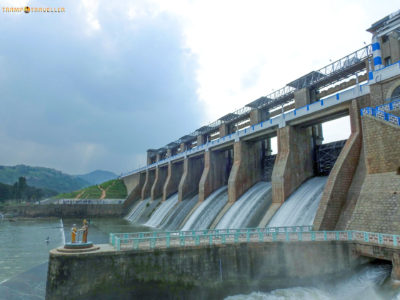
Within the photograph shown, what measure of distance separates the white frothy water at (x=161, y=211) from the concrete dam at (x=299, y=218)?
40.9 ft

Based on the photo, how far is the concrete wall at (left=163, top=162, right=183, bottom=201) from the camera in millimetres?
57188

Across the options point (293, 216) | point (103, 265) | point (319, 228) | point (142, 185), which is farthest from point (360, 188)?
point (142, 185)

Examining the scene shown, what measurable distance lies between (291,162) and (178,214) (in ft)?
69.1

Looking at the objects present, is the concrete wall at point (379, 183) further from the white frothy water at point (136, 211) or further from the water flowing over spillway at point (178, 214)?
the white frothy water at point (136, 211)

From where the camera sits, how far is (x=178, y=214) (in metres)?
43.3

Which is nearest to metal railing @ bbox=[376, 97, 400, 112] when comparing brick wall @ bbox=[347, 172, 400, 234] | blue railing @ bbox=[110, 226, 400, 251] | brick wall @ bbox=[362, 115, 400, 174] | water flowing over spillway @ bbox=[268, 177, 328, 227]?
brick wall @ bbox=[362, 115, 400, 174]

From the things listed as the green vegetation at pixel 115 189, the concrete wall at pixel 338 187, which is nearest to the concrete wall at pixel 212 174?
the concrete wall at pixel 338 187

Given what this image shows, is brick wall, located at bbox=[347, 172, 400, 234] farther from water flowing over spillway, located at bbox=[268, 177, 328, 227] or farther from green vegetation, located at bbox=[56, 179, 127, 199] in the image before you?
green vegetation, located at bbox=[56, 179, 127, 199]

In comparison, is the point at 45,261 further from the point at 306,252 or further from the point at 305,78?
the point at 305,78

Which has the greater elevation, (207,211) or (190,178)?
(190,178)

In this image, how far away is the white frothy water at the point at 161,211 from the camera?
47.4 meters

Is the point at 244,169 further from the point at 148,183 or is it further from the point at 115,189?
the point at 115,189

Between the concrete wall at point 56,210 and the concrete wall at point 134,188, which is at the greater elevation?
the concrete wall at point 134,188

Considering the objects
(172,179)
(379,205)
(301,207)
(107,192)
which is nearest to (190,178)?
(172,179)
